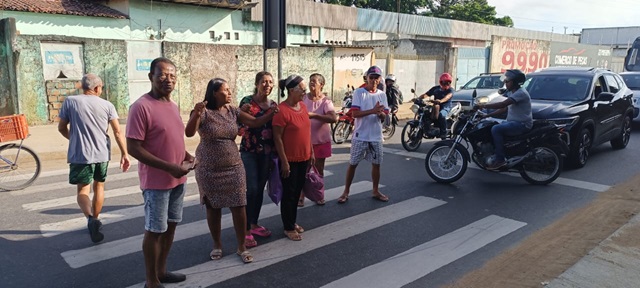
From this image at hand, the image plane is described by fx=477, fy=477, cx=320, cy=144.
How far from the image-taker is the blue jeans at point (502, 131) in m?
7.16

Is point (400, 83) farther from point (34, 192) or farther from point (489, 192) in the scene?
point (34, 192)

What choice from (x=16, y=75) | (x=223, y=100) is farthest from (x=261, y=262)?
(x=16, y=75)

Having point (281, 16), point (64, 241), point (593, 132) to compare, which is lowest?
point (64, 241)

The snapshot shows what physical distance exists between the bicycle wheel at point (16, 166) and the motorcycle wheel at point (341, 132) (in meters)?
5.92

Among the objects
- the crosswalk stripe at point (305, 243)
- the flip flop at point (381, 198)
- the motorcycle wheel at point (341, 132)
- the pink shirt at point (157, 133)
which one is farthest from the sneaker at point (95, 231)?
the motorcycle wheel at point (341, 132)

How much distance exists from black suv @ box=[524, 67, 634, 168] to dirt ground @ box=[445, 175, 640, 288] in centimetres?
190

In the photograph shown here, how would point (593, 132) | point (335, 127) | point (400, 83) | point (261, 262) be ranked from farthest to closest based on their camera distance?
point (400, 83), point (335, 127), point (593, 132), point (261, 262)

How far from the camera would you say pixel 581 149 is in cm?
845

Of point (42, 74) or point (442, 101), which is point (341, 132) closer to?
point (442, 101)

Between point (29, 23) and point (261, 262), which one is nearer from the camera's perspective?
point (261, 262)

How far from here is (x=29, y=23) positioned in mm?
16266

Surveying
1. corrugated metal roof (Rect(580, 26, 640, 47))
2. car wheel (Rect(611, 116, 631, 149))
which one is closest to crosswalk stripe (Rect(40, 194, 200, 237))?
car wheel (Rect(611, 116, 631, 149))

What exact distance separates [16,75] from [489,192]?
37.8ft

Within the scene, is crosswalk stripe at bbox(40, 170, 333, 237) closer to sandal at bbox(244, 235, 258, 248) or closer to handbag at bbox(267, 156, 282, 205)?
sandal at bbox(244, 235, 258, 248)
